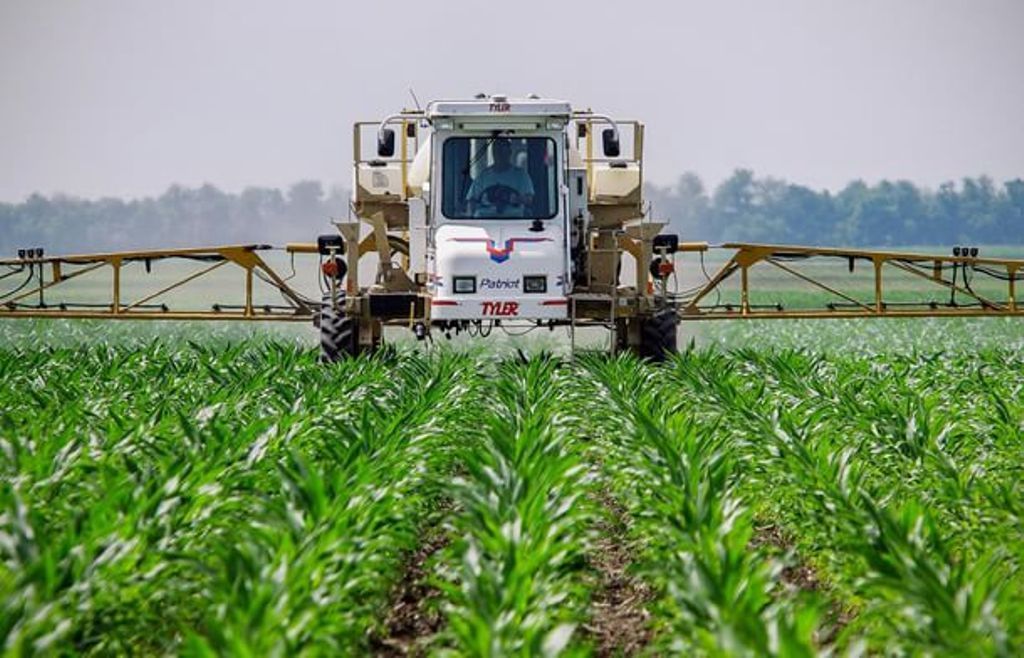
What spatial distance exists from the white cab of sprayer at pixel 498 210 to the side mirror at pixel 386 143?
1.36ft

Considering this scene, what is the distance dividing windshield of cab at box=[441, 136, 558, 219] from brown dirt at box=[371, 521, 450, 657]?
8.42 metres

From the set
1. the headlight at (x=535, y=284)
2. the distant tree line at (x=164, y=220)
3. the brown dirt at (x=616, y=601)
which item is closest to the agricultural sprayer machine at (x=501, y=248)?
the headlight at (x=535, y=284)

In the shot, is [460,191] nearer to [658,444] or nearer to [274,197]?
[658,444]

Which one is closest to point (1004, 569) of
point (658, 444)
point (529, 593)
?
point (658, 444)

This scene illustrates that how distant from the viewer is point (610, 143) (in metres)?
17.5

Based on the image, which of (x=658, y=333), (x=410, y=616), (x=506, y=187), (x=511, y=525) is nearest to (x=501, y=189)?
(x=506, y=187)

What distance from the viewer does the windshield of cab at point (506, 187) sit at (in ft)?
57.6

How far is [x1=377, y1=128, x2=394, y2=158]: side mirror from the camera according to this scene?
1734 cm

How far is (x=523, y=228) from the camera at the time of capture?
57.1 ft

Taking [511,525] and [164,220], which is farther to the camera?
[164,220]

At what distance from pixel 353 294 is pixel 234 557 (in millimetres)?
11164

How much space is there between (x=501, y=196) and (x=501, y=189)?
0.27 feet

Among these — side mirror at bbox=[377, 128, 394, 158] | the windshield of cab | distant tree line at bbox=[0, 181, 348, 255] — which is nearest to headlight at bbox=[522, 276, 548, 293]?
the windshield of cab

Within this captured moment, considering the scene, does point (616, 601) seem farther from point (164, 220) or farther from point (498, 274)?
point (164, 220)
